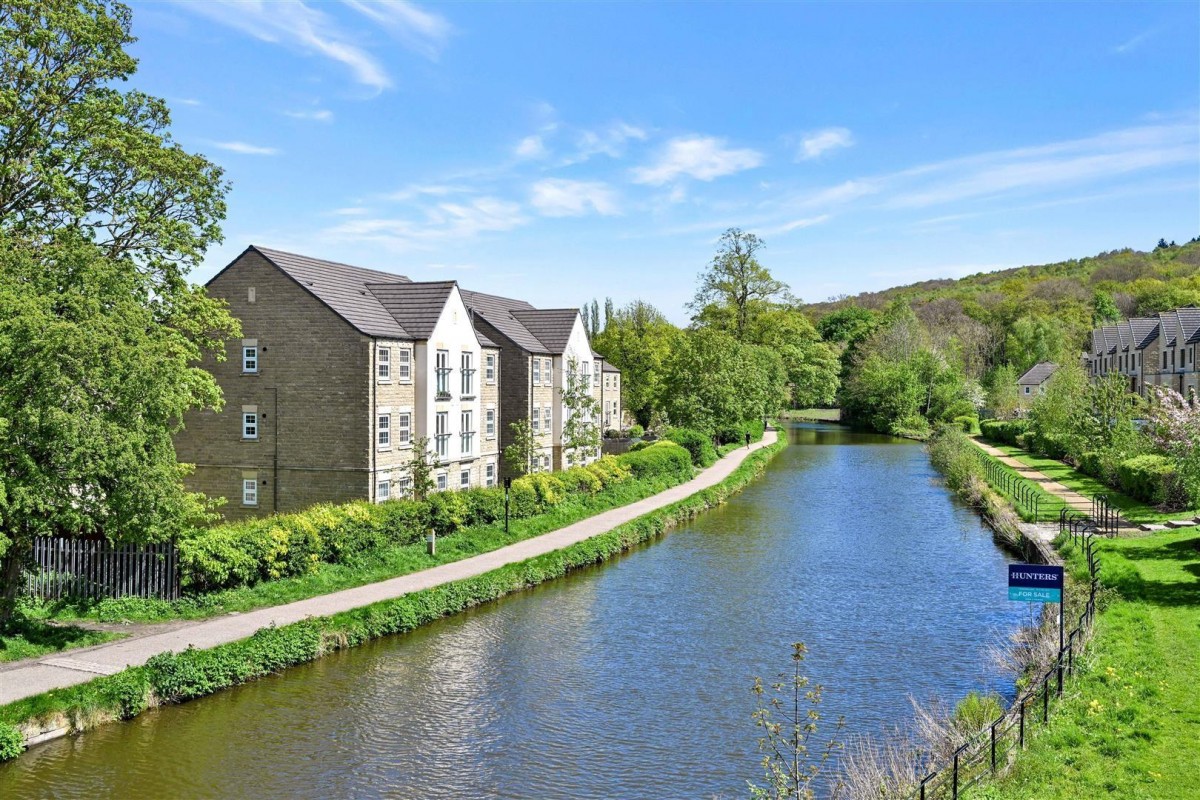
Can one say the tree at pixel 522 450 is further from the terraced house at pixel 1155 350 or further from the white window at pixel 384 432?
the terraced house at pixel 1155 350

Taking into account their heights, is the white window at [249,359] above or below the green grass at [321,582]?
above

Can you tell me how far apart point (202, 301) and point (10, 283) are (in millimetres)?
9573

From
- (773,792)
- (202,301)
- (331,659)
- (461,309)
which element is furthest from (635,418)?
(773,792)

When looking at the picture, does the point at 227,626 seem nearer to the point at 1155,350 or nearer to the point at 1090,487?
the point at 1090,487

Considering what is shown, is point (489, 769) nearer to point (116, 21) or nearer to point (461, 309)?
point (116, 21)

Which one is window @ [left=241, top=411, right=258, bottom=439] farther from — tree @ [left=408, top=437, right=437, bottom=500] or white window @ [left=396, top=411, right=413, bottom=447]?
tree @ [left=408, top=437, right=437, bottom=500]

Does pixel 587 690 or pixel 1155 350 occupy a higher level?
pixel 1155 350

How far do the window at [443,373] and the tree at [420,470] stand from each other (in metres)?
2.35

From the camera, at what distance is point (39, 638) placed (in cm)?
1842

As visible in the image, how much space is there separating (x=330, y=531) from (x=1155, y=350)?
7053 cm

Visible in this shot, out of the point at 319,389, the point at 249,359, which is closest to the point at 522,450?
the point at 319,389

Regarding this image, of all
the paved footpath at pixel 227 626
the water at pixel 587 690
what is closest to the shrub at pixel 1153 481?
the water at pixel 587 690

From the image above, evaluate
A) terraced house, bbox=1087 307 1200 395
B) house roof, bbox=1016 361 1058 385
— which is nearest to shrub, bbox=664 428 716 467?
terraced house, bbox=1087 307 1200 395

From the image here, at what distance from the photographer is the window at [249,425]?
3412cm
